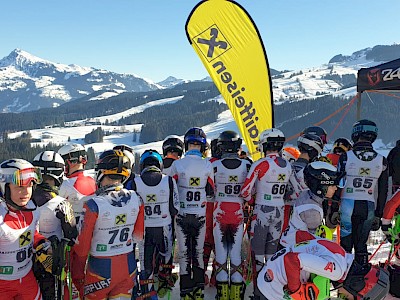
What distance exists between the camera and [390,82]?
29.6 ft

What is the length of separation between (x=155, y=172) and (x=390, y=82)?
623 centimetres

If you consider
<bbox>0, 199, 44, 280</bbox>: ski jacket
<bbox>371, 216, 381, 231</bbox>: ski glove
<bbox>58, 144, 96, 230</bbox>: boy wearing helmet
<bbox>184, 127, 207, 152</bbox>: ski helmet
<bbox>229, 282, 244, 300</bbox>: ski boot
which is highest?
<bbox>184, 127, 207, 152</bbox>: ski helmet

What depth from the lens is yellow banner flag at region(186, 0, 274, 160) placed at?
1084cm

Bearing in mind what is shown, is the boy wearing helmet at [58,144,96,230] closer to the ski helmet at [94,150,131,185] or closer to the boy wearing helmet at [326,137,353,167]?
the ski helmet at [94,150,131,185]

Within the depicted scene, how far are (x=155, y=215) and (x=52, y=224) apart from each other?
5.34ft

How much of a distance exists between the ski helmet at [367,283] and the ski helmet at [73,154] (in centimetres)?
410

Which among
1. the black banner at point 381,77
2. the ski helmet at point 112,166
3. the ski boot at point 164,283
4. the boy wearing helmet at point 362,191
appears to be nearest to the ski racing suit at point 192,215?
the ski boot at point 164,283

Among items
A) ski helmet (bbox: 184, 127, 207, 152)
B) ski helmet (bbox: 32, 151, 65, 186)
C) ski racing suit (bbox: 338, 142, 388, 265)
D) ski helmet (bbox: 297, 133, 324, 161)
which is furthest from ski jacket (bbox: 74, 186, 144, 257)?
ski racing suit (bbox: 338, 142, 388, 265)

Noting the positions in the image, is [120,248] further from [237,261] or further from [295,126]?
[295,126]

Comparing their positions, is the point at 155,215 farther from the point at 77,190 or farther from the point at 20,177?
the point at 20,177

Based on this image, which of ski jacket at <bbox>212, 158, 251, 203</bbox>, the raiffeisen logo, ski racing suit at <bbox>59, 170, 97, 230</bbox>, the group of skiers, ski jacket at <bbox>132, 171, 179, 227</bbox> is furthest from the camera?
the raiffeisen logo

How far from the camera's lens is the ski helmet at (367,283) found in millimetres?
3357

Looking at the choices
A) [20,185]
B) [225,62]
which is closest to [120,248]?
[20,185]

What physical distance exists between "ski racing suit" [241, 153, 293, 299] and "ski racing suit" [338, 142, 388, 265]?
115cm
